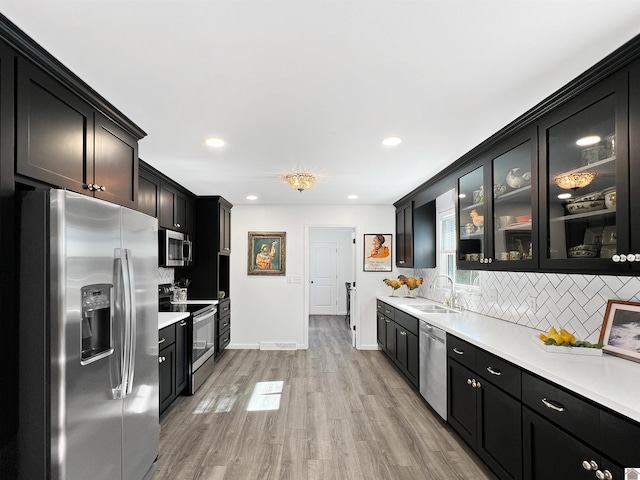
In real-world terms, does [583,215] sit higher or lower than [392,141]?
lower

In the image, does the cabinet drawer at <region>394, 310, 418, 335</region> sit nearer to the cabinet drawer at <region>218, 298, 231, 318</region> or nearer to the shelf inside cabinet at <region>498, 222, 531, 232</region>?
the shelf inside cabinet at <region>498, 222, 531, 232</region>

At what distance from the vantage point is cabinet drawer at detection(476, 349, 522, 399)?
2.07 meters

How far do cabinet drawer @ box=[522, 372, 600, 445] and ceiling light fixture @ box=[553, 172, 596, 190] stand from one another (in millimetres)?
1048

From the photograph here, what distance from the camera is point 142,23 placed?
1459 millimetres

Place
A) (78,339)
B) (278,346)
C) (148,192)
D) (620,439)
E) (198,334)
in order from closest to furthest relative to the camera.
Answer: (620,439)
(78,339)
(148,192)
(198,334)
(278,346)

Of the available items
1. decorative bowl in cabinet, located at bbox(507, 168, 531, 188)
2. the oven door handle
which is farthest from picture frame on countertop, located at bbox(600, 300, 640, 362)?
the oven door handle

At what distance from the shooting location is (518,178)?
8.38 feet

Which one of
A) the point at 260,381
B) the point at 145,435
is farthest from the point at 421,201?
the point at 145,435

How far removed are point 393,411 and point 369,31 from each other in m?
3.34

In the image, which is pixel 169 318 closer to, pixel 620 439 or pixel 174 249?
pixel 174 249

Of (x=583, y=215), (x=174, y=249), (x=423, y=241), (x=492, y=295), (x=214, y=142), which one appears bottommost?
(x=492, y=295)

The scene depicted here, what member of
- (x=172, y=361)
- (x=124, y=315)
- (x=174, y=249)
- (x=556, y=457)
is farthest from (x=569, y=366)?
(x=174, y=249)

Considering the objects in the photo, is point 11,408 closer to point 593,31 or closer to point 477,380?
point 477,380

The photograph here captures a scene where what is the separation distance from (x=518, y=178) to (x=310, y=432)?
261cm
